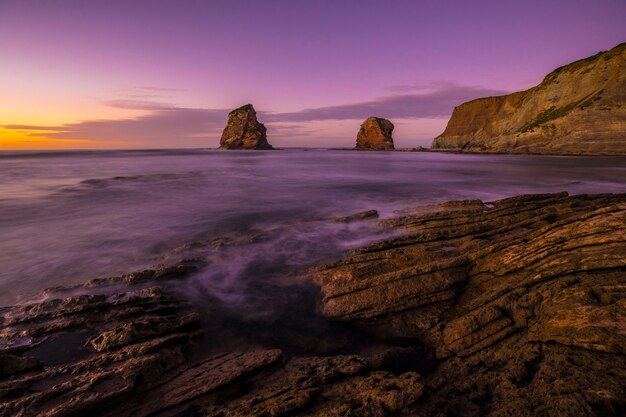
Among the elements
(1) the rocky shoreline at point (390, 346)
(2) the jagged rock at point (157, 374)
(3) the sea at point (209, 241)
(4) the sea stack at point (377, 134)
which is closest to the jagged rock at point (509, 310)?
(1) the rocky shoreline at point (390, 346)

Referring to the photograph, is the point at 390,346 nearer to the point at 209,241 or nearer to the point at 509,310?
the point at 509,310

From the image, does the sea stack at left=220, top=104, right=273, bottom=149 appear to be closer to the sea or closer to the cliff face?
the cliff face

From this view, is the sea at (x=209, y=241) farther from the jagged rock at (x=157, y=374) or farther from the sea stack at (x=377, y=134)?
the sea stack at (x=377, y=134)

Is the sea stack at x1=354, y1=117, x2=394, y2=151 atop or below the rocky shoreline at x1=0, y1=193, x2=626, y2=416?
atop

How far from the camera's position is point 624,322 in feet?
12.5

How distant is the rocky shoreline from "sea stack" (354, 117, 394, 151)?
146951mm

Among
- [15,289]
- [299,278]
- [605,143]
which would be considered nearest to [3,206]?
[15,289]

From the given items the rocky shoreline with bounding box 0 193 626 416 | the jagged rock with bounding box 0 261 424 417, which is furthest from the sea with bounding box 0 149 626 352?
the jagged rock with bounding box 0 261 424 417

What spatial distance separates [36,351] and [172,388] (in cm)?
274

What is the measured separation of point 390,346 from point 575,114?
71871 millimetres

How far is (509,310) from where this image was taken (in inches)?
193

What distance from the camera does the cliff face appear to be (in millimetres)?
53078

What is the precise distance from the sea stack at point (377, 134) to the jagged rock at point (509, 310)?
5749 inches

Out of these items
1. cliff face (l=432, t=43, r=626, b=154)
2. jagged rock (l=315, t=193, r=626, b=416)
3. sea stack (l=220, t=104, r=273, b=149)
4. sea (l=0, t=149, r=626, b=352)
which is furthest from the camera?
sea stack (l=220, t=104, r=273, b=149)
